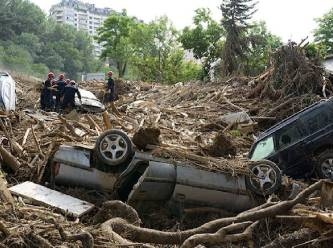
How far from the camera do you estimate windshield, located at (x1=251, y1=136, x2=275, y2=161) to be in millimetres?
12231

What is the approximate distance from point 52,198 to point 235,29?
41.0 meters

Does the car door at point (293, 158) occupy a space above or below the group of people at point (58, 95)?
below

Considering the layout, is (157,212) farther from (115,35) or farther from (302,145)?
(115,35)

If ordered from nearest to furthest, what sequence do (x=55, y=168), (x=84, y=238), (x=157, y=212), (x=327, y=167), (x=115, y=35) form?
(x=84, y=238) → (x=157, y=212) → (x=55, y=168) → (x=327, y=167) → (x=115, y=35)

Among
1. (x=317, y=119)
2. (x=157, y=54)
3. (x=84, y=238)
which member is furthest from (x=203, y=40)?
(x=84, y=238)

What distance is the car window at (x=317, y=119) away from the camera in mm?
12453

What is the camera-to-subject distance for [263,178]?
380 inches

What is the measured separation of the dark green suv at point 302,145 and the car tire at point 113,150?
3.52m

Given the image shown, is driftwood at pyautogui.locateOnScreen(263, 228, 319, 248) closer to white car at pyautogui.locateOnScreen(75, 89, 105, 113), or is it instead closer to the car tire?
the car tire

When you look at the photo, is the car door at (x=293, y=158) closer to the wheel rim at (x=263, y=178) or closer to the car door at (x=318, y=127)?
the car door at (x=318, y=127)

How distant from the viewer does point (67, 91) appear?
63.6 ft

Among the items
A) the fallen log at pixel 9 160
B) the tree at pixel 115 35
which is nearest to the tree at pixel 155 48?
the tree at pixel 115 35

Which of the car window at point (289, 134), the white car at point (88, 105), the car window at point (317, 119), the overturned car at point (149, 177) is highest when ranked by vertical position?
the white car at point (88, 105)

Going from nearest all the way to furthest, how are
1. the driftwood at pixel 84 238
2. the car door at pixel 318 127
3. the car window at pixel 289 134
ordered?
the driftwood at pixel 84 238, the car door at pixel 318 127, the car window at pixel 289 134
